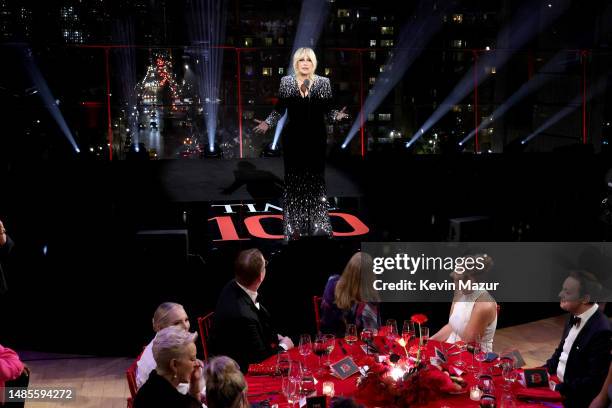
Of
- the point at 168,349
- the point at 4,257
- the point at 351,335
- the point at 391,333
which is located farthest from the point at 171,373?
the point at 4,257

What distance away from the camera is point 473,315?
3.38 m

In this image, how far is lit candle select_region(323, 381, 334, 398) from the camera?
268cm

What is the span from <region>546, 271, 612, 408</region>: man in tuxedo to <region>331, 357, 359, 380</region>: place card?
0.97m

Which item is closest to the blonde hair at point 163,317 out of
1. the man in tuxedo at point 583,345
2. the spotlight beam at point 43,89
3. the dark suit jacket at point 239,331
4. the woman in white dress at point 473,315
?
the dark suit jacket at point 239,331

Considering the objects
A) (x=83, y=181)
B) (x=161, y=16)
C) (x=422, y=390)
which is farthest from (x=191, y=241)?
(x=161, y=16)

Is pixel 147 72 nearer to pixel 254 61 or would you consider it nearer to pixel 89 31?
pixel 89 31

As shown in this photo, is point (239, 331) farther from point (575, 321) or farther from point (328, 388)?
point (575, 321)

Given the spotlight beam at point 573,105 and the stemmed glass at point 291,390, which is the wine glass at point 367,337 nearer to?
the stemmed glass at point 291,390

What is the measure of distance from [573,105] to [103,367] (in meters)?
8.04

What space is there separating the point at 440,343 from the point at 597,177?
4376 mm

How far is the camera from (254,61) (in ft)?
125

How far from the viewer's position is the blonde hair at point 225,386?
216 centimetres

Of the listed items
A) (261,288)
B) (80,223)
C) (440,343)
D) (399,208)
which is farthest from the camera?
(399,208)

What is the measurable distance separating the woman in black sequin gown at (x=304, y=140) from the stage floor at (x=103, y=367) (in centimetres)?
175
